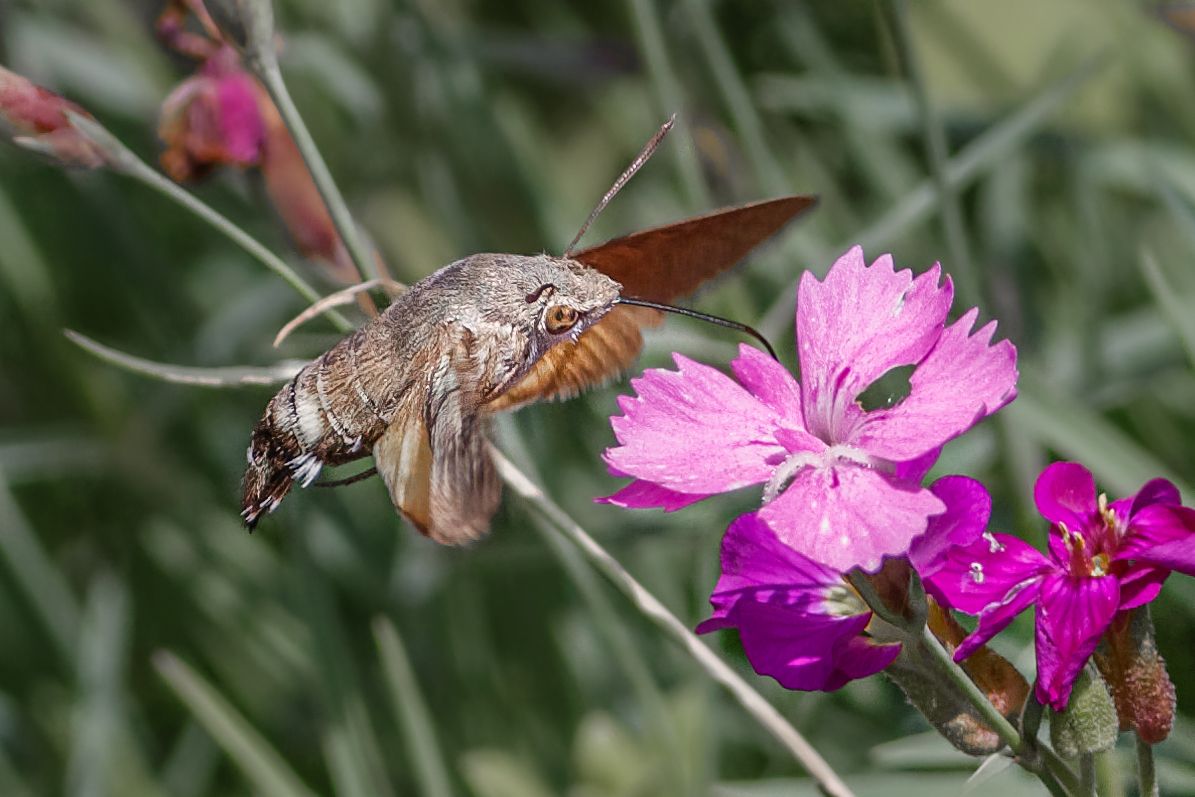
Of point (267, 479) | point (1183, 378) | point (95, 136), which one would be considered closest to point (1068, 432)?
point (1183, 378)

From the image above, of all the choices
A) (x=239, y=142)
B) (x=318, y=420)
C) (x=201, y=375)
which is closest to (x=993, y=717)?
(x=318, y=420)

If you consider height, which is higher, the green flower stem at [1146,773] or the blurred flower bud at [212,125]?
the blurred flower bud at [212,125]

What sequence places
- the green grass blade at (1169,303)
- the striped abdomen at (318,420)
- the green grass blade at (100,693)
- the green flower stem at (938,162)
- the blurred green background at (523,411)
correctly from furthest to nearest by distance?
the green grass blade at (100,693) < the blurred green background at (523,411) < the green flower stem at (938,162) < the green grass blade at (1169,303) < the striped abdomen at (318,420)

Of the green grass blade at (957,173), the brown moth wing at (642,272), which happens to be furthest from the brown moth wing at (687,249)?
the green grass blade at (957,173)

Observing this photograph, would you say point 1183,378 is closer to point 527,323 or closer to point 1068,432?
point 1068,432

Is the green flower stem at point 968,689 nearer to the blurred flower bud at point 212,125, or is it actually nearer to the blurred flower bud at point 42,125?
the blurred flower bud at point 42,125

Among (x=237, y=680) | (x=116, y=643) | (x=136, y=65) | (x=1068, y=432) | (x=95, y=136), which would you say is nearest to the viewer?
(x=95, y=136)

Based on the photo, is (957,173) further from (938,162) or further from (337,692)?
(337,692)
